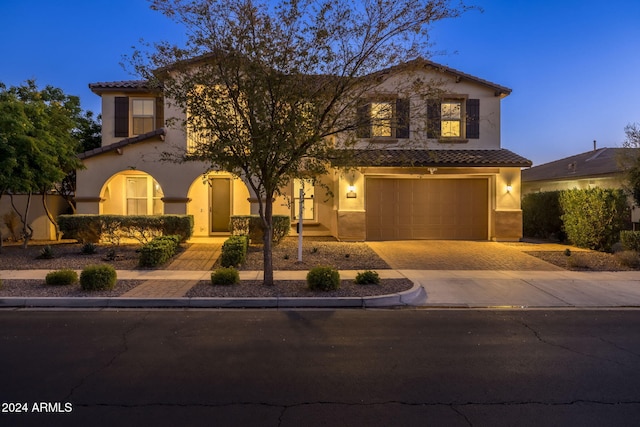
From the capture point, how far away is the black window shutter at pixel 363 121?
346 inches

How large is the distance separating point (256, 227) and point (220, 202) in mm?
4114

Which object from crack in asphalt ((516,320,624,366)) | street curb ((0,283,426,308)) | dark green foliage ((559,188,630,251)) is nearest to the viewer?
crack in asphalt ((516,320,624,366))

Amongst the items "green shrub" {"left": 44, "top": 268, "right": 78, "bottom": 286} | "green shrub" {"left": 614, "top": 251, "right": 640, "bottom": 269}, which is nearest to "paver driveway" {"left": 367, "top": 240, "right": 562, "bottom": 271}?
"green shrub" {"left": 614, "top": 251, "right": 640, "bottom": 269}

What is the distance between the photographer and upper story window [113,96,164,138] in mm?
16875

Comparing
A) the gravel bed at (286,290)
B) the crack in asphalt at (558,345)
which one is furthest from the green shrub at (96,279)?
the crack in asphalt at (558,345)

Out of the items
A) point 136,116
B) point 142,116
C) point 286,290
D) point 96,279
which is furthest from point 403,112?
point 136,116

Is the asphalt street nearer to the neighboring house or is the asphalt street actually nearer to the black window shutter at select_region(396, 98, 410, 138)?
the black window shutter at select_region(396, 98, 410, 138)

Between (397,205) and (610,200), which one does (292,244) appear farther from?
(610,200)

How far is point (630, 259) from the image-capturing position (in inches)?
454

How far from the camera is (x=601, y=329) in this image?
655 cm

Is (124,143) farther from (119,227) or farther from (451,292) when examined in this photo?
(451,292)

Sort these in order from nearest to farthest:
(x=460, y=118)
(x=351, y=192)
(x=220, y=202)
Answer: (x=351, y=192) → (x=460, y=118) → (x=220, y=202)

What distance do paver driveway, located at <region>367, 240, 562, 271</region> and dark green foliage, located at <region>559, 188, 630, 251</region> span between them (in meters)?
2.23

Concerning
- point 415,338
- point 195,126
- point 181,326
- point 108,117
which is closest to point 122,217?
point 108,117
